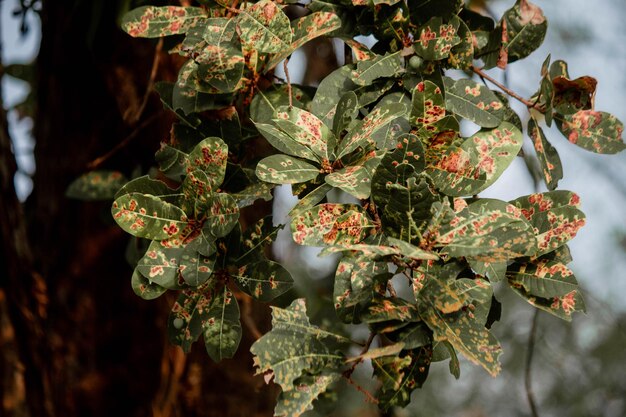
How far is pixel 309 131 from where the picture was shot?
555 millimetres

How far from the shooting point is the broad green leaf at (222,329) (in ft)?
1.88

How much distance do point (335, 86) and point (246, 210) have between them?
1.83 ft

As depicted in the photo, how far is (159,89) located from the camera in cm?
67

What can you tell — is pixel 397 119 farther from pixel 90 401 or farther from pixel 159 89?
pixel 90 401

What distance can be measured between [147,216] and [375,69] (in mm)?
236

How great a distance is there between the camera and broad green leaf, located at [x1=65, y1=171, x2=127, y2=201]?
0.91m

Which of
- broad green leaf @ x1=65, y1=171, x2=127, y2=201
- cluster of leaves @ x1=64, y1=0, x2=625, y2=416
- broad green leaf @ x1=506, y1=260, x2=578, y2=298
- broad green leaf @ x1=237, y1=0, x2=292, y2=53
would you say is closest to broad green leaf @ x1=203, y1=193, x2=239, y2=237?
cluster of leaves @ x1=64, y1=0, x2=625, y2=416

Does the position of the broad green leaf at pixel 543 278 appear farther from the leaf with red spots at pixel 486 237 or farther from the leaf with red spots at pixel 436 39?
the leaf with red spots at pixel 436 39

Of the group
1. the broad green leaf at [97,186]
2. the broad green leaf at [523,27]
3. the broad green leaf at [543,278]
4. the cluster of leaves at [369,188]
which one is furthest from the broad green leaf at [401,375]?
the broad green leaf at [97,186]

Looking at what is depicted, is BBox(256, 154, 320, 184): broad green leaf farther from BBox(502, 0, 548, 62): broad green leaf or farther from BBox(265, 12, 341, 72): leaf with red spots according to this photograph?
BBox(502, 0, 548, 62): broad green leaf

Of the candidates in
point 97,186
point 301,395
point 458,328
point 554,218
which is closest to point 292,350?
point 301,395

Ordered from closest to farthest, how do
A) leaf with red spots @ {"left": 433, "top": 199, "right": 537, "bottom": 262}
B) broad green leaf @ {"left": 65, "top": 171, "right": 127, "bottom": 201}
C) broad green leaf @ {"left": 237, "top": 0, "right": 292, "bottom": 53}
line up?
leaf with red spots @ {"left": 433, "top": 199, "right": 537, "bottom": 262}, broad green leaf @ {"left": 237, "top": 0, "right": 292, "bottom": 53}, broad green leaf @ {"left": 65, "top": 171, "right": 127, "bottom": 201}

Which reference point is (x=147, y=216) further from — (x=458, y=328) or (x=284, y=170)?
(x=458, y=328)

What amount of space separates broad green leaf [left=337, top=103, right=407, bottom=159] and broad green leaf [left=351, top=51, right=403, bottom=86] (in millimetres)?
39
